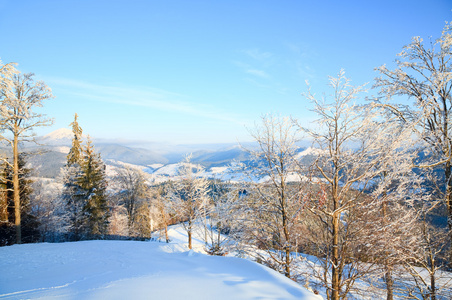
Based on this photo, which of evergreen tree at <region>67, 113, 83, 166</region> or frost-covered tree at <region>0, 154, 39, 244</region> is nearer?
frost-covered tree at <region>0, 154, 39, 244</region>

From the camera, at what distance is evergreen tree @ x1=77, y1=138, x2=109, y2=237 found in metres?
19.4

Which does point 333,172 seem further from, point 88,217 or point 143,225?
point 143,225

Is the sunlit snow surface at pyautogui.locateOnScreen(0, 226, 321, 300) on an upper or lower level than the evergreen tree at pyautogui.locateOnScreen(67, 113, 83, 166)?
lower

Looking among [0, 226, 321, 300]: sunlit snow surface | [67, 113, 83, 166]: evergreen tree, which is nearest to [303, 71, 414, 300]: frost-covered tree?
[0, 226, 321, 300]: sunlit snow surface

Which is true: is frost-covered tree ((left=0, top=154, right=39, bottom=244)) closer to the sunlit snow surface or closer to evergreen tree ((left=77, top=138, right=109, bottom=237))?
evergreen tree ((left=77, top=138, right=109, bottom=237))

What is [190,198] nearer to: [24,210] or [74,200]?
[74,200]

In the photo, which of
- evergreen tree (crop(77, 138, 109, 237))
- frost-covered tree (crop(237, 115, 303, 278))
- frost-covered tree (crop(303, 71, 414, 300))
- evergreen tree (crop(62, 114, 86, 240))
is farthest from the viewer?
evergreen tree (crop(77, 138, 109, 237))

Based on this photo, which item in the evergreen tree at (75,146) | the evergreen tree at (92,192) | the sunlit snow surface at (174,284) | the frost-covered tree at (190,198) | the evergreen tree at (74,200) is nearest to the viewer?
the sunlit snow surface at (174,284)

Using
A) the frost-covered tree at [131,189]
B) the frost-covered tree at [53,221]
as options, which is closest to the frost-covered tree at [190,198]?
the frost-covered tree at [131,189]

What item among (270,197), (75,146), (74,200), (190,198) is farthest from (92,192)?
(270,197)

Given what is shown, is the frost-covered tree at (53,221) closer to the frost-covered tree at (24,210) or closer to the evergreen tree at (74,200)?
the evergreen tree at (74,200)

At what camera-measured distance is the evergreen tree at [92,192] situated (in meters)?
19.4

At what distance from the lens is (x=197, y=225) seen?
18109 mm

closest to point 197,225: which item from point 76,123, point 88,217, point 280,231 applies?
point 88,217
